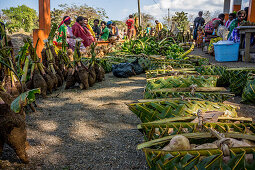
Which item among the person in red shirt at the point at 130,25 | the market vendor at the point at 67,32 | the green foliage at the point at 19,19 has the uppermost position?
the green foliage at the point at 19,19

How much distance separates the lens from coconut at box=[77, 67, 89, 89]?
12.2 feet

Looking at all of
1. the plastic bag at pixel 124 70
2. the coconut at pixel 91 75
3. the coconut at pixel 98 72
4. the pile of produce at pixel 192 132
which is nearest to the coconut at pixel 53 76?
the coconut at pixel 91 75

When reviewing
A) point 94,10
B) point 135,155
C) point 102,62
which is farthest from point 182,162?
→ point 94,10

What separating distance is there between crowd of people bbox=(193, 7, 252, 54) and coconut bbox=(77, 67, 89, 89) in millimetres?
5121

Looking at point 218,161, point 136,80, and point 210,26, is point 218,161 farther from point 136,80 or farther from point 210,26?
point 210,26

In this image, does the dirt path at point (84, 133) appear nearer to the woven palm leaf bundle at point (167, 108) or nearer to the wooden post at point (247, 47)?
the woven palm leaf bundle at point (167, 108)

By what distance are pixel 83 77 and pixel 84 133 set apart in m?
1.71

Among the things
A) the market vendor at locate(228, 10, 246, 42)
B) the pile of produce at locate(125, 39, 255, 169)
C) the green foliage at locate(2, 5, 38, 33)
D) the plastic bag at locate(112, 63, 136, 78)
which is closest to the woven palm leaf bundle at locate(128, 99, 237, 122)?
the pile of produce at locate(125, 39, 255, 169)

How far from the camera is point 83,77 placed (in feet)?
12.3

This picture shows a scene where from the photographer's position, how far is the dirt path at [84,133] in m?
1.70

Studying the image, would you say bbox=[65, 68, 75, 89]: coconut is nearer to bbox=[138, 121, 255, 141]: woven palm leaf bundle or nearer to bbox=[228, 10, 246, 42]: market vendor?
bbox=[138, 121, 255, 141]: woven palm leaf bundle

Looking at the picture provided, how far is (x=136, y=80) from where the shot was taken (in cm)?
480

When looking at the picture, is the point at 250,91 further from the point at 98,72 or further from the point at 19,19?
the point at 19,19

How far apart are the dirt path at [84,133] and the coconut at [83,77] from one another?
10.6 inches
